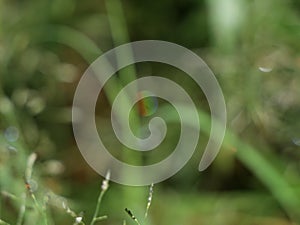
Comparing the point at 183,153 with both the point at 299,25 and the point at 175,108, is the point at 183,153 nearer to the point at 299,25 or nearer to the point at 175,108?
the point at 175,108

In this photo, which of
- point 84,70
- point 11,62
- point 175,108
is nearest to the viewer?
point 175,108

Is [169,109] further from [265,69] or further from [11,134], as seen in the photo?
[11,134]

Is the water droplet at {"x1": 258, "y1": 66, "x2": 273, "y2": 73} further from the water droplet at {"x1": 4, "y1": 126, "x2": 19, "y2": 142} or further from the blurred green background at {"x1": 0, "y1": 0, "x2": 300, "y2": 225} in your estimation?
the water droplet at {"x1": 4, "y1": 126, "x2": 19, "y2": 142}

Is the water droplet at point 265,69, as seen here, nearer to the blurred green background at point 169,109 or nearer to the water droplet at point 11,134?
the blurred green background at point 169,109

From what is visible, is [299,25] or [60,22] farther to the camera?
[60,22]

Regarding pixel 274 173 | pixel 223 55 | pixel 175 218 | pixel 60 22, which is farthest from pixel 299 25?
pixel 60 22

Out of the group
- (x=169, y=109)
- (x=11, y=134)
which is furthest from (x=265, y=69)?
(x=11, y=134)

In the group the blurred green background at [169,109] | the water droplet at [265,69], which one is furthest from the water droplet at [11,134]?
the water droplet at [265,69]

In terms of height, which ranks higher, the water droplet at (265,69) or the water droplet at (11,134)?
the water droplet at (265,69)
